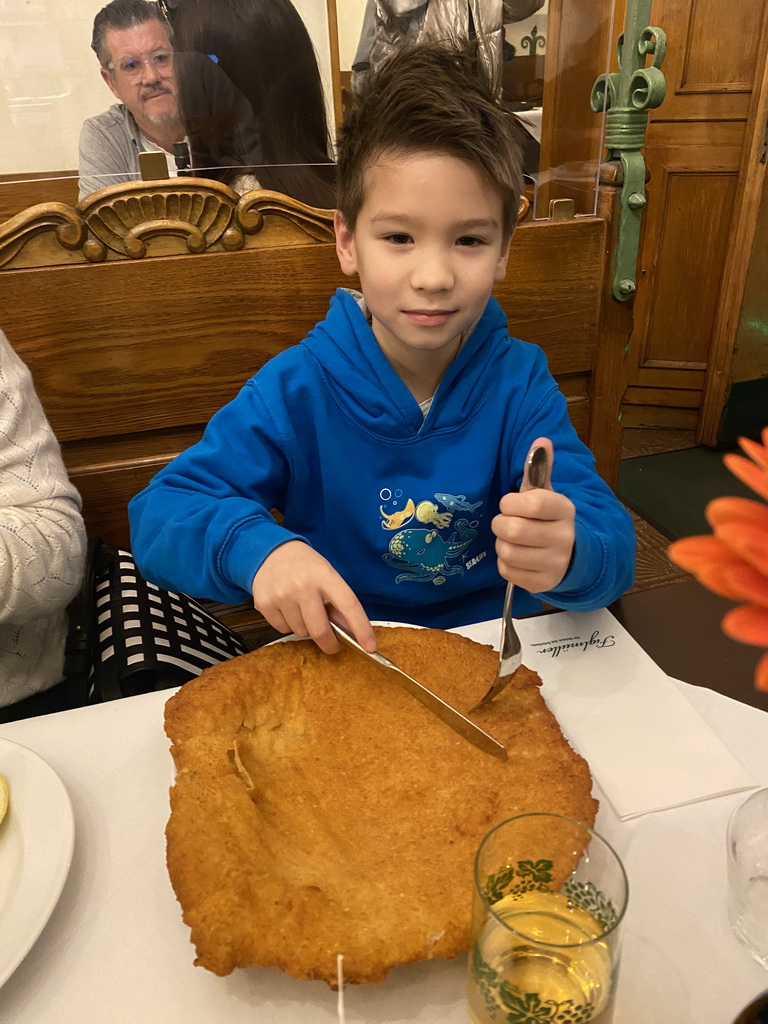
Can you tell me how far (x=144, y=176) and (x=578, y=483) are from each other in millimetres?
998

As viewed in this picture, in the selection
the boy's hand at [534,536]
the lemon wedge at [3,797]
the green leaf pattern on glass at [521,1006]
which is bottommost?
the lemon wedge at [3,797]

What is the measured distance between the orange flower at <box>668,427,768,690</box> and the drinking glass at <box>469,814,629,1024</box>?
0.76 ft

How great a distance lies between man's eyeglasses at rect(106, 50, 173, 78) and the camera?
136 cm

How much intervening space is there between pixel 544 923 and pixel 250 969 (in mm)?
224

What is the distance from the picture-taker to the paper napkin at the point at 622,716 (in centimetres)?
68

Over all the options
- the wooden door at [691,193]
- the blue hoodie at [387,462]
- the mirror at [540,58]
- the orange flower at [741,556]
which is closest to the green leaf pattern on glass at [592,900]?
the orange flower at [741,556]

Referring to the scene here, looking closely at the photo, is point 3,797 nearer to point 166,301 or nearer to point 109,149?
point 166,301

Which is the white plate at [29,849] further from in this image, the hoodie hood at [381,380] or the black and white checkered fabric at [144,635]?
the hoodie hood at [381,380]

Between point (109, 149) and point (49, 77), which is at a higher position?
point (49, 77)

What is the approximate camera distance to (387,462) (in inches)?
43.9

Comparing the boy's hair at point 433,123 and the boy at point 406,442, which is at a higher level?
the boy's hair at point 433,123

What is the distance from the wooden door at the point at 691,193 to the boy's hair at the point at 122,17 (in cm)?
225

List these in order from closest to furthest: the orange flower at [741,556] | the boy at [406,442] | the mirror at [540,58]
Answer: the orange flower at [741,556]
the boy at [406,442]
the mirror at [540,58]

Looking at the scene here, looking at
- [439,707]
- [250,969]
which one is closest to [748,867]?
[439,707]
